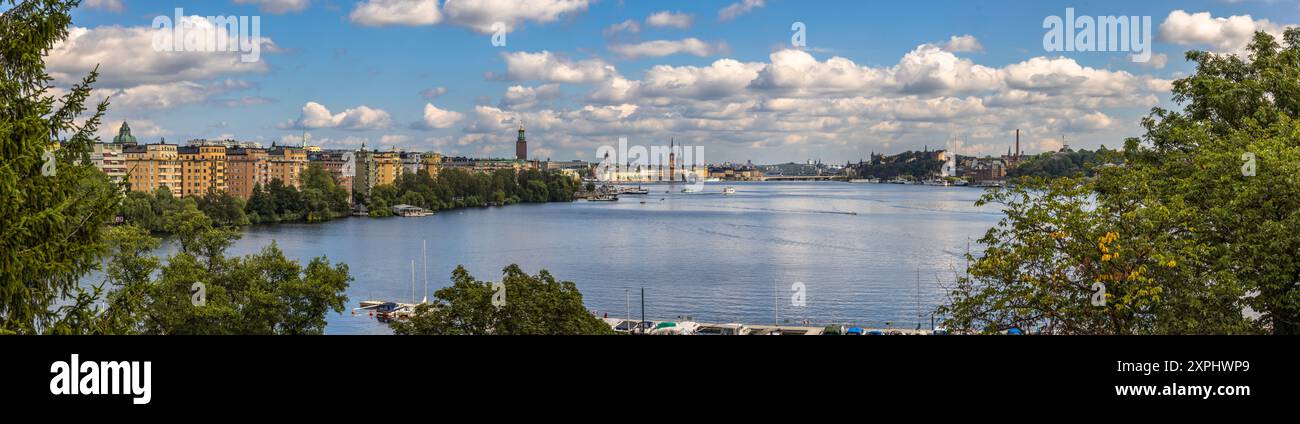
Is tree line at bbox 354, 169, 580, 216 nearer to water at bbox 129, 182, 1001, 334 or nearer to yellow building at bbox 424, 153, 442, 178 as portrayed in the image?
water at bbox 129, 182, 1001, 334

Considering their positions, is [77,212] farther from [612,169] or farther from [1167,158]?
[612,169]

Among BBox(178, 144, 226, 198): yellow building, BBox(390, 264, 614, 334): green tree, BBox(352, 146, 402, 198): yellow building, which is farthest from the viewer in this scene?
BBox(352, 146, 402, 198): yellow building

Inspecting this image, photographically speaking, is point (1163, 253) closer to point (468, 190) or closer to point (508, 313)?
point (508, 313)

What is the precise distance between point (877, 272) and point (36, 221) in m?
26.9

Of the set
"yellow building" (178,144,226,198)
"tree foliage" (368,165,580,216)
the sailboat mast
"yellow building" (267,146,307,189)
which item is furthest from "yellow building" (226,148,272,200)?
the sailboat mast

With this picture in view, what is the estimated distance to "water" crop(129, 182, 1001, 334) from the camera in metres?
24.4

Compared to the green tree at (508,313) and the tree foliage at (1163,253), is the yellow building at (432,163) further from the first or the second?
the tree foliage at (1163,253)

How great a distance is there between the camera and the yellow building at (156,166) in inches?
2384

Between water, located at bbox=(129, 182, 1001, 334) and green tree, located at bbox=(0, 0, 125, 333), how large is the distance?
35.1ft

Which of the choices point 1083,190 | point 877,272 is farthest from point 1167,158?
point 877,272

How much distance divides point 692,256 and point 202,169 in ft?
142

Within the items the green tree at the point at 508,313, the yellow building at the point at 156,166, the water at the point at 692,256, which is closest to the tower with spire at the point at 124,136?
the yellow building at the point at 156,166

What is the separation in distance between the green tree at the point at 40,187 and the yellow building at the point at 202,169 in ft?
204
